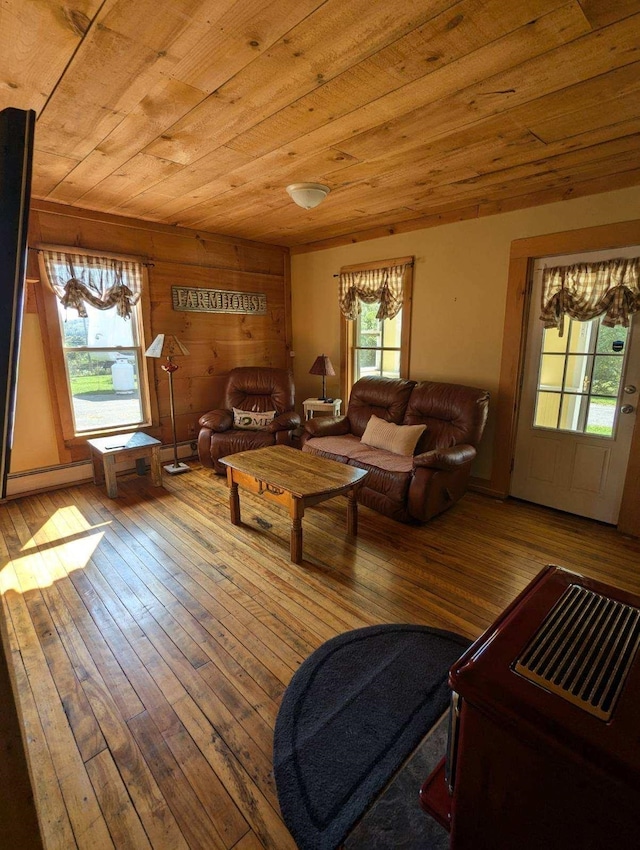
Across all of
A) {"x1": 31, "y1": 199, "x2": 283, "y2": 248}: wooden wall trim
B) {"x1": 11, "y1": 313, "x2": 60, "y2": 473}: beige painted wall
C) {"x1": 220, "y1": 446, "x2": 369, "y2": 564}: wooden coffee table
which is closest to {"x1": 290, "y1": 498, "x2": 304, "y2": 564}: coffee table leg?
{"x1": 220, "y1": 446, "x2": 369, "y2": 564}: wooden coffee table

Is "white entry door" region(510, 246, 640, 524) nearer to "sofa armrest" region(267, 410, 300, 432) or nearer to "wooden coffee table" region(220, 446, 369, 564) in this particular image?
"wooden coffee table" region(220, 446, 369, 564)

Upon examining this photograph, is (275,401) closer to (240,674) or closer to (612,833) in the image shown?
(240,674)

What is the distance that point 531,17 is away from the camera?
1374 millimetres

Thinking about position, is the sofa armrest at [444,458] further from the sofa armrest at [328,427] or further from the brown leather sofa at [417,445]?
the sofa armrest at [328,427]

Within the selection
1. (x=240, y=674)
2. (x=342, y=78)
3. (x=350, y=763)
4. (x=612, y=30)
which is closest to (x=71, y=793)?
(x=240, y=674)

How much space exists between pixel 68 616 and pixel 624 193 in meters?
4.28

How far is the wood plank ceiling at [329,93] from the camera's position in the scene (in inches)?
54.4

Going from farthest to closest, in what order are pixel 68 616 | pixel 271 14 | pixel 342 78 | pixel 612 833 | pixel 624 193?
pixel 624 193 → pixel 68 616 → pixel 342 78 → pixel 271 14 → pixel 612 833

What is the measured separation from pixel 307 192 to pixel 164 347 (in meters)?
2.01

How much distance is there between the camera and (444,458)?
2994 mm

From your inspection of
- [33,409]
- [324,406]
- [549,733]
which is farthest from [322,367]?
[549,733]

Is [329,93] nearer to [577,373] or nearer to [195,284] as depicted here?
[577,373]

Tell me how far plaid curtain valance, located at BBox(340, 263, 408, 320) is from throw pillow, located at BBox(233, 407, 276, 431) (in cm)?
144

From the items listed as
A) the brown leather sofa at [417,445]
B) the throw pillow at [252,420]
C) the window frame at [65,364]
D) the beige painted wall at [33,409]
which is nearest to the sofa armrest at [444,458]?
the brown leather sofa at [417,445]
